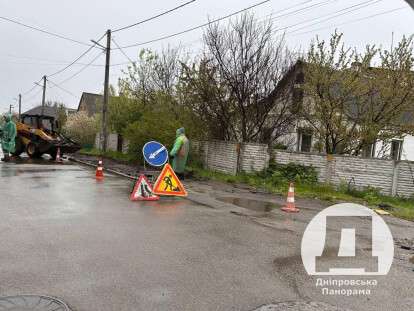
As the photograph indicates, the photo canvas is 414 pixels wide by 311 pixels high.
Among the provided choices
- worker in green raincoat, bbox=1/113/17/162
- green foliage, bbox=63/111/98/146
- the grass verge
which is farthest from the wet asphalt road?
green foliage, bbox=63/111/98/146

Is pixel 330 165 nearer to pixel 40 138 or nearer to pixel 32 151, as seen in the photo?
pixel 40 138

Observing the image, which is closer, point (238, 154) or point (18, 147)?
point (238, 154)

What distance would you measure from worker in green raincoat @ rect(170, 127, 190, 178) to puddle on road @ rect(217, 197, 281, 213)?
2.56 m

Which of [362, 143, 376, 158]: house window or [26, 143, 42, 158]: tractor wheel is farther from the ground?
[362, 143, 376, 158]: house window

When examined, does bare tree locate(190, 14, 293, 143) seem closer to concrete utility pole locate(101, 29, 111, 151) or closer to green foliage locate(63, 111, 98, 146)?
concrete utility pole locate(101, 29, 111, 151)

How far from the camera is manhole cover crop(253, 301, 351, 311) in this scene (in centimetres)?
404

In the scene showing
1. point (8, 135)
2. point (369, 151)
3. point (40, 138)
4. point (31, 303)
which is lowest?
point (31, 303)

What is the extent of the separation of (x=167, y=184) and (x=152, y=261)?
219 inches

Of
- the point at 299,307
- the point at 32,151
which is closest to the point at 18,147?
the point at 32,151

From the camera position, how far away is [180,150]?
13227 millimetres

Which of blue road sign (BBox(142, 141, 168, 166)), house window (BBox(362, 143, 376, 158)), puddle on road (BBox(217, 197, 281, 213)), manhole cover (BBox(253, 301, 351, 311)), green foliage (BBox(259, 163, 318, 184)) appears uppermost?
house window (BBox(362, 143, 376, 158))

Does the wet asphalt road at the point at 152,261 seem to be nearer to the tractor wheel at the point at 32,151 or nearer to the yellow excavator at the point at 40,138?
the yellow excavator at the point at 40,138

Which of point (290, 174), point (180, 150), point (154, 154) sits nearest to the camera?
point (154, 154)

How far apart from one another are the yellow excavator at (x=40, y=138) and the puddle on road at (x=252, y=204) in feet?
44.8
